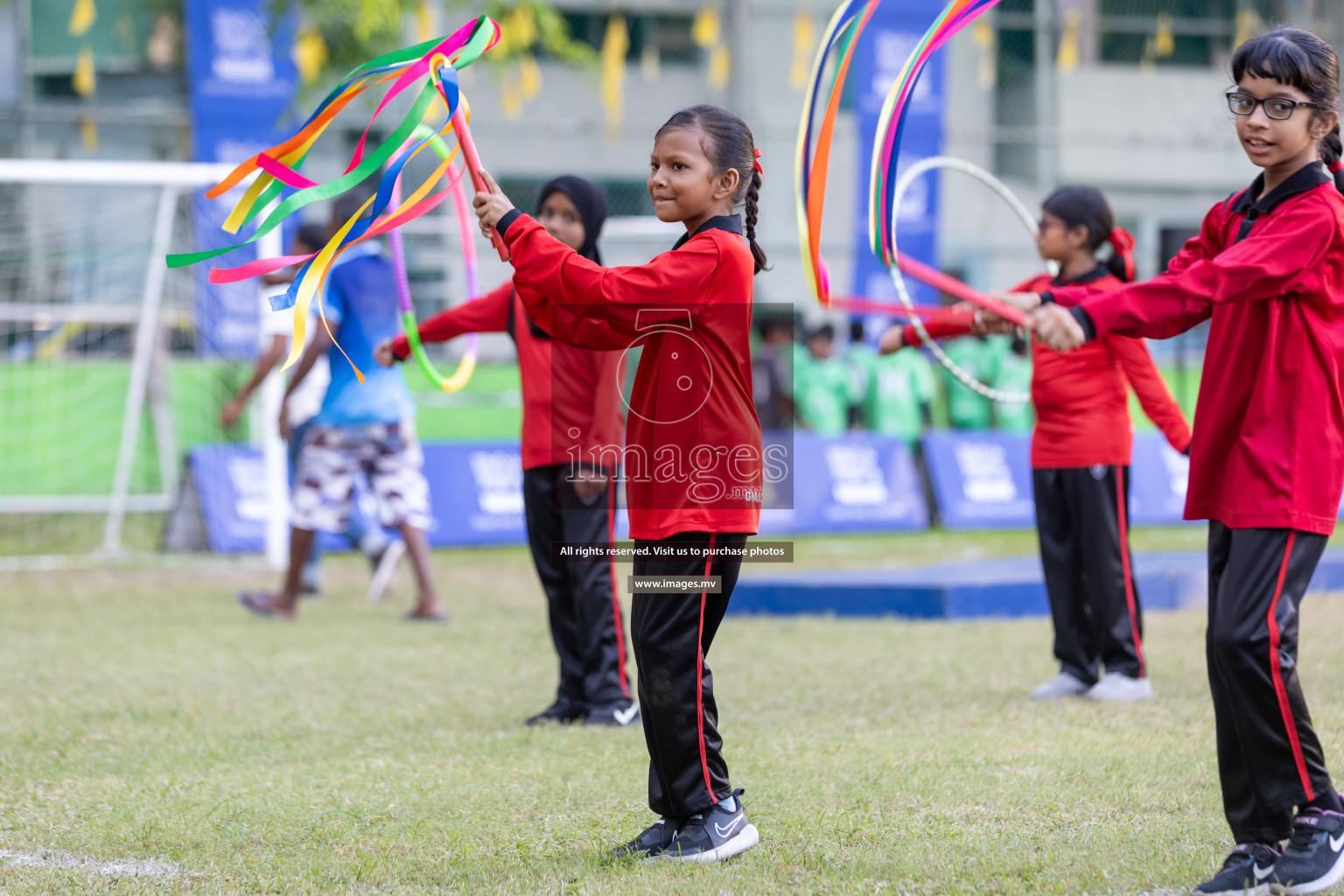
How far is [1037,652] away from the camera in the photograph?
693 cm

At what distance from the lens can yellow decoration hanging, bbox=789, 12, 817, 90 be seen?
19.0 m

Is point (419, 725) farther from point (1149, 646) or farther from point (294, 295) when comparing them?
point (1149, 646)

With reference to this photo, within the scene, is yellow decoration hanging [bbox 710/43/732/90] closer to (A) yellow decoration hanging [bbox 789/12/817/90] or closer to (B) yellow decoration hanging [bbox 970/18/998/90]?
(A) yellow decoration hanging [bbox 789/12/817/90]

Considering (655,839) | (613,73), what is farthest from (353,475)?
(613,73)

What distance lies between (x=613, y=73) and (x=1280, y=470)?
1614 centimetres

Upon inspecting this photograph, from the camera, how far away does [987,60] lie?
22078mm

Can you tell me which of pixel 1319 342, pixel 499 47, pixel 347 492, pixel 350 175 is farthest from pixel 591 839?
pixel 499 47

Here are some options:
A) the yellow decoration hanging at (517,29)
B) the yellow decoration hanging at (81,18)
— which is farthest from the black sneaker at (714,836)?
the yellow decoration hanging at (81,18)

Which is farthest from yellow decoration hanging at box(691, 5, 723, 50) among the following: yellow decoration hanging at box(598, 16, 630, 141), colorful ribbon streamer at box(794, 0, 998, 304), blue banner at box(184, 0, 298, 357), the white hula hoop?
colorful ribbon streamer at box(794, 0, 998, 304)

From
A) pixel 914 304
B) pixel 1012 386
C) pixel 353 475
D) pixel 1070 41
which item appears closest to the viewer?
pixel 914 304

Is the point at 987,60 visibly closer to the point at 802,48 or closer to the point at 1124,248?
the point at 802,48

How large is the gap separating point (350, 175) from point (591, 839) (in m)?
1.86

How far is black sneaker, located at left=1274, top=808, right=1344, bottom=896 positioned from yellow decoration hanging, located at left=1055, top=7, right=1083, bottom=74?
19239 millimetres

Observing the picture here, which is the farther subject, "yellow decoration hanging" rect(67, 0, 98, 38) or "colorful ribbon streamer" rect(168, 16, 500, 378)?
"yellow decoration hanging" rect(67, 0, 98, 38)
